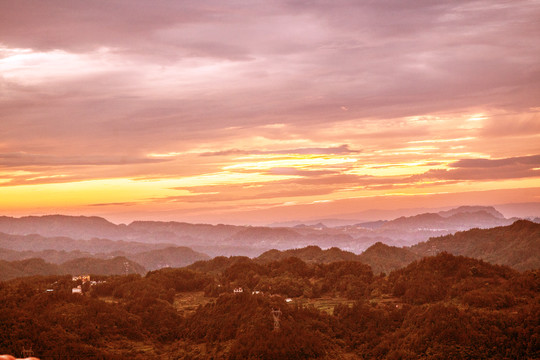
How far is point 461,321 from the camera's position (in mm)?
63781

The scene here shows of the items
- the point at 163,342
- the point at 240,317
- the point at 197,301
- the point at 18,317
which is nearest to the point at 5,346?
the point at 18,317

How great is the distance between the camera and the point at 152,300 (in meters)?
90.3

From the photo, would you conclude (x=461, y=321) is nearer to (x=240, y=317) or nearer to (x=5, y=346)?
(x=240, y=317)

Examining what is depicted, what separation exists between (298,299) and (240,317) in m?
30.1

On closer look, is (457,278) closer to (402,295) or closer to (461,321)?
(402,295)

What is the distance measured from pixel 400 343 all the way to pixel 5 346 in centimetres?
4841

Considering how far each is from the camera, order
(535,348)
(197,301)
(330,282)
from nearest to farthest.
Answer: (535,348)
(197,301)
(330,282)

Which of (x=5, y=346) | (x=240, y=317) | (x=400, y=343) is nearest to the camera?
(x=5, y=346)

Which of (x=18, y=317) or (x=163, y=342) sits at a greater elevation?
(x=18, y=317)

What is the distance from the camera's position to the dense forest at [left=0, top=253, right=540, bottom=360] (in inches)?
2435

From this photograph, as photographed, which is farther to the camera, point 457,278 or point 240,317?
point 457,278

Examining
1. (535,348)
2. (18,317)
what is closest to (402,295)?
(535,348)

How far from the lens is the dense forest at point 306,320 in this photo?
61.8 metres

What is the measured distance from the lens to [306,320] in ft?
240
